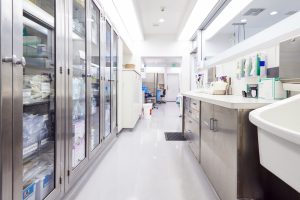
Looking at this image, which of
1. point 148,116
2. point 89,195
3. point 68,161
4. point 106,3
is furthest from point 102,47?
point 148,116

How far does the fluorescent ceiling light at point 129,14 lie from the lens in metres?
3.92

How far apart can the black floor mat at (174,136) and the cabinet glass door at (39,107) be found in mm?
2534

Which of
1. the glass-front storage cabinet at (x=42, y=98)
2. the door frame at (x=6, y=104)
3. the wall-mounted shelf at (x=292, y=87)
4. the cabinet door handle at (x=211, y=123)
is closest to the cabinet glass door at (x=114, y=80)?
the glass-front storage cabinet at (x=42, y=98)

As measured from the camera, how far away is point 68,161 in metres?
1.65

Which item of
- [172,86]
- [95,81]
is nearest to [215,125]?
[95,81]

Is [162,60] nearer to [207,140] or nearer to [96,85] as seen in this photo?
[96,85]

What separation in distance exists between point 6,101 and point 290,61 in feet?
5.83

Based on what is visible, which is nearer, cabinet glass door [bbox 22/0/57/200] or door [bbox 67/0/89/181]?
cabinet glass door [bbox 22/0/57/200]

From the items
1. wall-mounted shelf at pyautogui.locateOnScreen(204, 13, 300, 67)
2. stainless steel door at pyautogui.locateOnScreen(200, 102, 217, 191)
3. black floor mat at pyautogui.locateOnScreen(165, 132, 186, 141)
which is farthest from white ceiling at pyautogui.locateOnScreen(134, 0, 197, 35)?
stainless steel door at pyautogui.locateOnScreen(200, 102, 217, 191)

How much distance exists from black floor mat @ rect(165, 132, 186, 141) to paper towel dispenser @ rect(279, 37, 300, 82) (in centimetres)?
244

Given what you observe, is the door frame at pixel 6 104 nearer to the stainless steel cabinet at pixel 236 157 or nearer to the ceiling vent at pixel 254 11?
the stainless steel cabinet at pixel 236 157

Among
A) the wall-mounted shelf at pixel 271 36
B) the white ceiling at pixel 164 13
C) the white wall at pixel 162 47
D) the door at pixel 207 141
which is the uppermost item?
the white ceiling at pixel 164 13

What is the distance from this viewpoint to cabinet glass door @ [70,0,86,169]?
1.95 m

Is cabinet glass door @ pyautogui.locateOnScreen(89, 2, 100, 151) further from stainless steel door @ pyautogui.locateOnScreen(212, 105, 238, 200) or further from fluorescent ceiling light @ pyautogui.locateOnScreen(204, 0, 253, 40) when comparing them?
fluorescent ceiling light @ pyautogui.locateOnScreen(204, 0, 253, 40)
